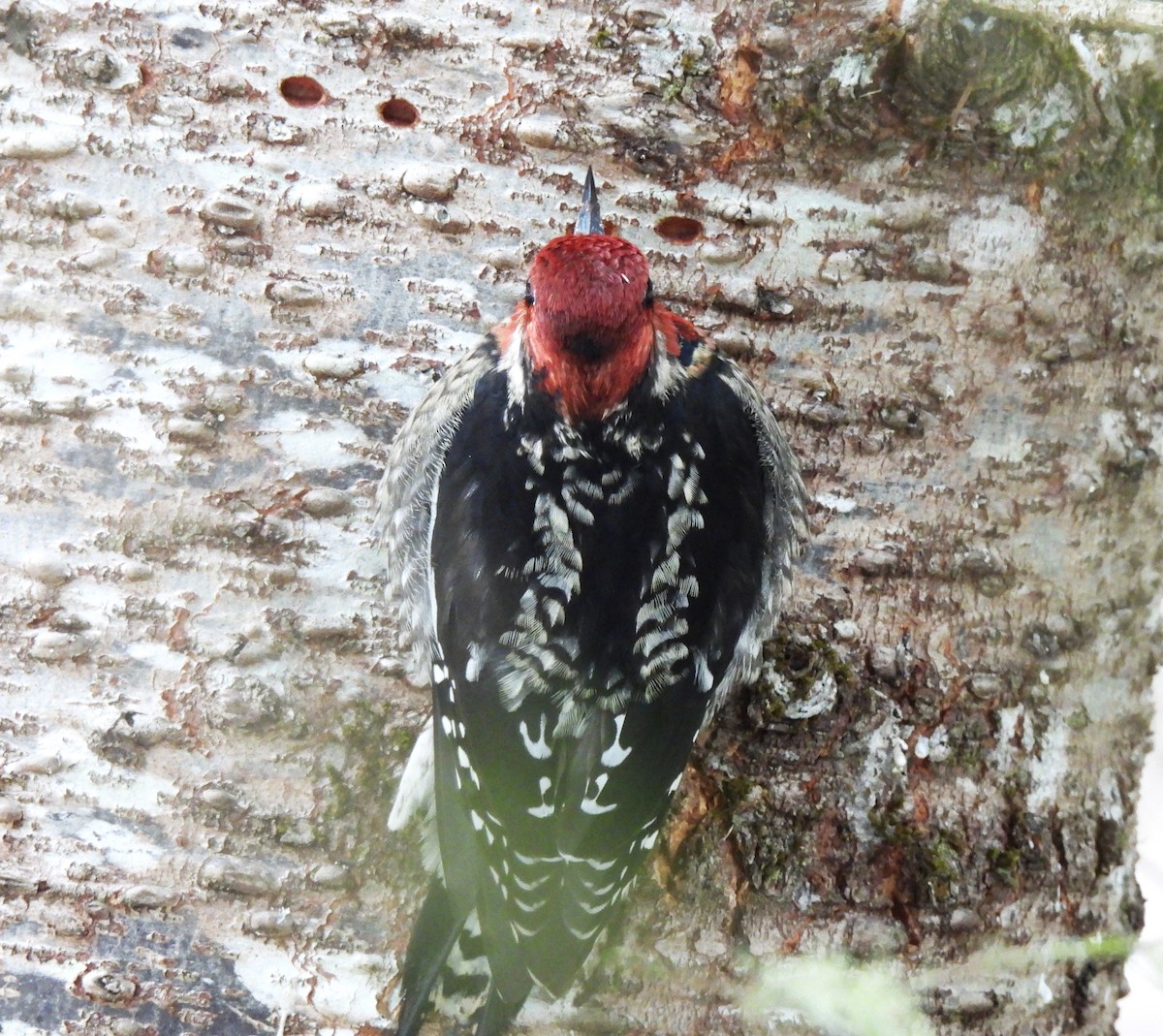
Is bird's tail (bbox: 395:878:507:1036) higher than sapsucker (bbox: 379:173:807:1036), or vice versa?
sapsucker (bbox: 379:173:807:1036)

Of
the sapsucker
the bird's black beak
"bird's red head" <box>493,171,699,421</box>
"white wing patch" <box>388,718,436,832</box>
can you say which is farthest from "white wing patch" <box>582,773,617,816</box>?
the bird's black beak

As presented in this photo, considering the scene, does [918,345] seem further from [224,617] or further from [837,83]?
[224,617]

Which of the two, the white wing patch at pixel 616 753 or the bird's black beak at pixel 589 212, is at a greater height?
the bird's black beak at pixel 589 212

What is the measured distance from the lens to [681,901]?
1.72 metres

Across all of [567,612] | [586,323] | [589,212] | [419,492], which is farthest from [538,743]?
[589,212]

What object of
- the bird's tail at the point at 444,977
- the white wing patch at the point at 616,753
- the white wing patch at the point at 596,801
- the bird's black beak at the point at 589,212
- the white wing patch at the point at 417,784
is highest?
the bird's black beak at the point at 589,212

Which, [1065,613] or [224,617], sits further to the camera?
[1065,613]

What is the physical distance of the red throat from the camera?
1.59m

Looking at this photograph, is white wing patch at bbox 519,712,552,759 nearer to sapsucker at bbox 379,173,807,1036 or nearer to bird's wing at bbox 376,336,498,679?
sapsucker at bbox 379,173,807,1036

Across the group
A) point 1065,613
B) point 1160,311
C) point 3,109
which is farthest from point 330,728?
point 1160,311

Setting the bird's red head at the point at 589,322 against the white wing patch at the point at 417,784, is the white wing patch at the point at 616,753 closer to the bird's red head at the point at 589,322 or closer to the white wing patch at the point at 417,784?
the white wing patch at the point at 417,784

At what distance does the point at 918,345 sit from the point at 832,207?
0.98 feet

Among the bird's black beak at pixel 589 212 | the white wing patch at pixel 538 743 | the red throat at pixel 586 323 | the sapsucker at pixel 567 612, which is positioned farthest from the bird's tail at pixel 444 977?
the bird's black beak at pixel 589 212

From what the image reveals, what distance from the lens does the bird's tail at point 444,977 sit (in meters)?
1.67
